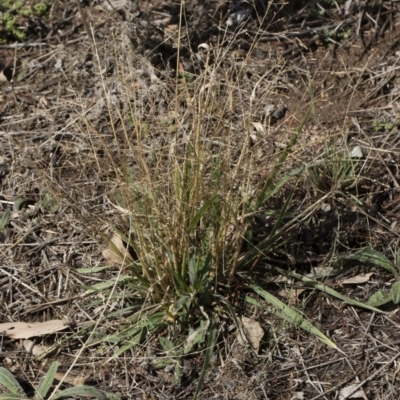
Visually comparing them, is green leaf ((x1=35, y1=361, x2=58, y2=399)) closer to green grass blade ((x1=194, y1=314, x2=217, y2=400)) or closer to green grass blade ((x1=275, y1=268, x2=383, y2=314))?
green grass blade ((x1=194, y1=314, x2=217, y2=400))

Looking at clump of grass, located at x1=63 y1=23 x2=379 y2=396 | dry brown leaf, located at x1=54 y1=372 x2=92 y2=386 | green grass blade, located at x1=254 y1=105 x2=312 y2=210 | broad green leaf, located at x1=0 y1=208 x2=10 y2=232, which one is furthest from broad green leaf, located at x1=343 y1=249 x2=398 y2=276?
broad green leaf, located at x1=0 y1=208 x2=10 y2=232

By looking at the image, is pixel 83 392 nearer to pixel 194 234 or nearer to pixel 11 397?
pixel 11 397

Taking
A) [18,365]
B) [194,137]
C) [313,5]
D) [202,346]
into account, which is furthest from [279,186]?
[313,5]

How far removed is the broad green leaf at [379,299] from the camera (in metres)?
2.87

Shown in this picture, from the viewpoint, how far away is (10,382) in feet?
9.22

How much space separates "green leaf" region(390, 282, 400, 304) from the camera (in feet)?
9.26

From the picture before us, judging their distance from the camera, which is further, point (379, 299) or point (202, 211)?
point (379, 299)

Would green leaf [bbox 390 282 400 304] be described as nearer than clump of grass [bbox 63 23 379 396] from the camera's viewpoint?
No

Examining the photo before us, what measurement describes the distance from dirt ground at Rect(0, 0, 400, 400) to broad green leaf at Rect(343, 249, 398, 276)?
7 cm

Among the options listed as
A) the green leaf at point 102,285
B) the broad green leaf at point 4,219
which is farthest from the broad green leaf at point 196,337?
the broad green leaf at point 4,219

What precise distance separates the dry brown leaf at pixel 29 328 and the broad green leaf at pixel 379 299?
45.3 inches

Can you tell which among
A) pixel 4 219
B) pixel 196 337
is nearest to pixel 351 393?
pixel 196 337

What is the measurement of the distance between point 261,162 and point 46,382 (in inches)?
46.2

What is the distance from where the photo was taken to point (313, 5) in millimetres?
4137
